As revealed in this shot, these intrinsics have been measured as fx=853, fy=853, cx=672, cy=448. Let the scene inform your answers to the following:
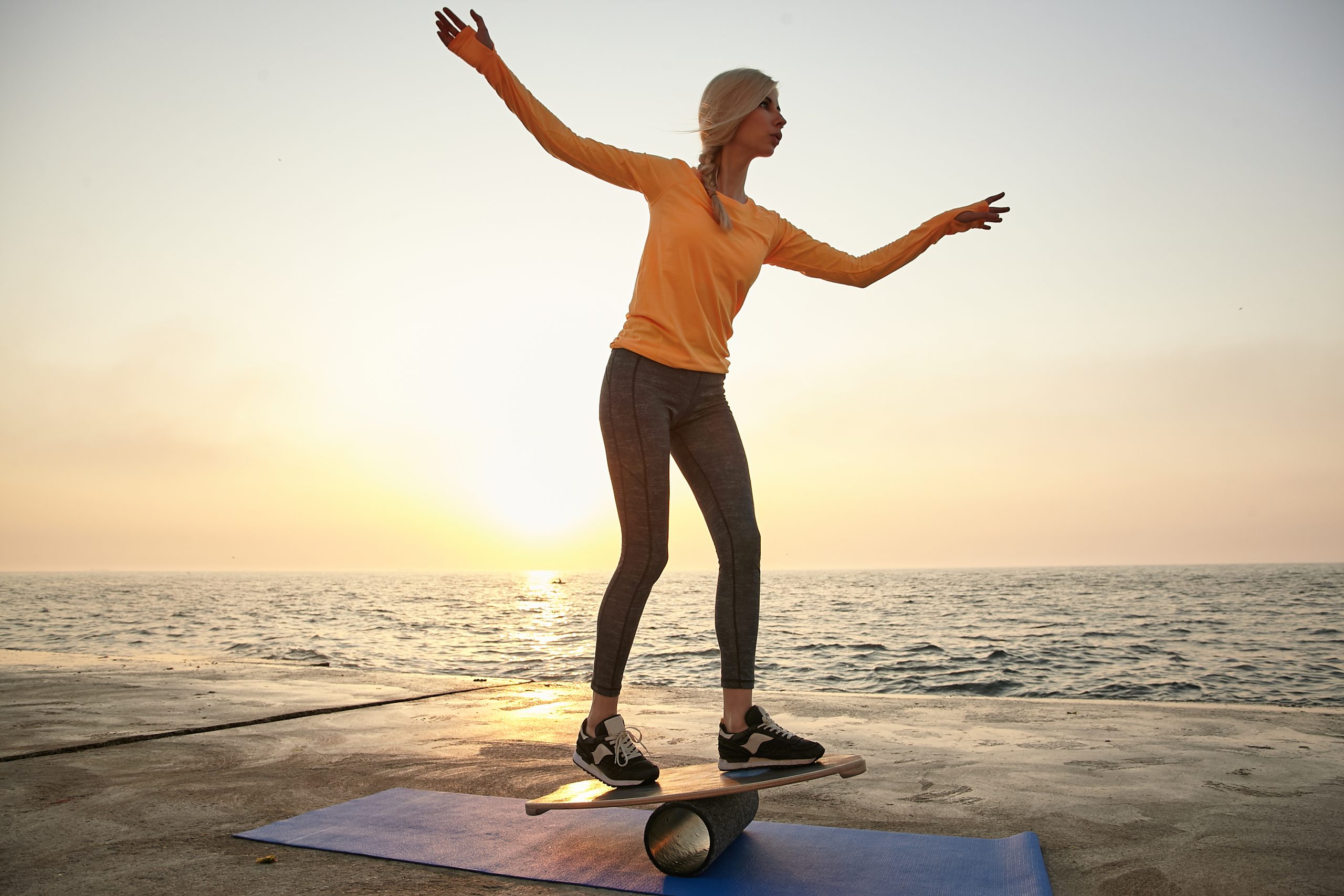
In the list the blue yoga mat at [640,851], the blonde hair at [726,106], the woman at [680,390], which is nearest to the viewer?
the blue yoga mat at [640,851]

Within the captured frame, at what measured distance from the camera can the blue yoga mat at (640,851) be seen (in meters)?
2.24

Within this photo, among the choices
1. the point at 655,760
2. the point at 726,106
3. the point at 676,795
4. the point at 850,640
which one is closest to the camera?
the point at 676,795

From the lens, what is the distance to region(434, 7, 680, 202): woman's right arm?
2588 mm

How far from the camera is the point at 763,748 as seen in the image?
8.44 feet

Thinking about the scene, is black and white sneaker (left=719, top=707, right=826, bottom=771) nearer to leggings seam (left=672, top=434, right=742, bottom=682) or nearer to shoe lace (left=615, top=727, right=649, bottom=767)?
leggings seam (left=672, top=434, right=742, bottom=682)

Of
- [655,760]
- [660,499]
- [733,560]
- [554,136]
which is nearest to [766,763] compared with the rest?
[733,560]

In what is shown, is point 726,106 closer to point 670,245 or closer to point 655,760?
point 670,245

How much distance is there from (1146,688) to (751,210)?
502 inches

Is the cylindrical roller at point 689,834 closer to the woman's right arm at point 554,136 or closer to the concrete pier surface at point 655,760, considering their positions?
the concrete pier surface at point 655,760

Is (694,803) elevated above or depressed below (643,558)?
below

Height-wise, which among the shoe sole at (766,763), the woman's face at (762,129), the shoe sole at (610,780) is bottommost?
the shoe sole at (610,780)

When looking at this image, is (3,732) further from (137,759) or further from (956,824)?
(956,824)

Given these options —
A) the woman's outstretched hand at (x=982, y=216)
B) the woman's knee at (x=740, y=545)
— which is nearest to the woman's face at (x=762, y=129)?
the woman's outstretched hand at (x=982, y=216)

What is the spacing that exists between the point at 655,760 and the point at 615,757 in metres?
1.44
